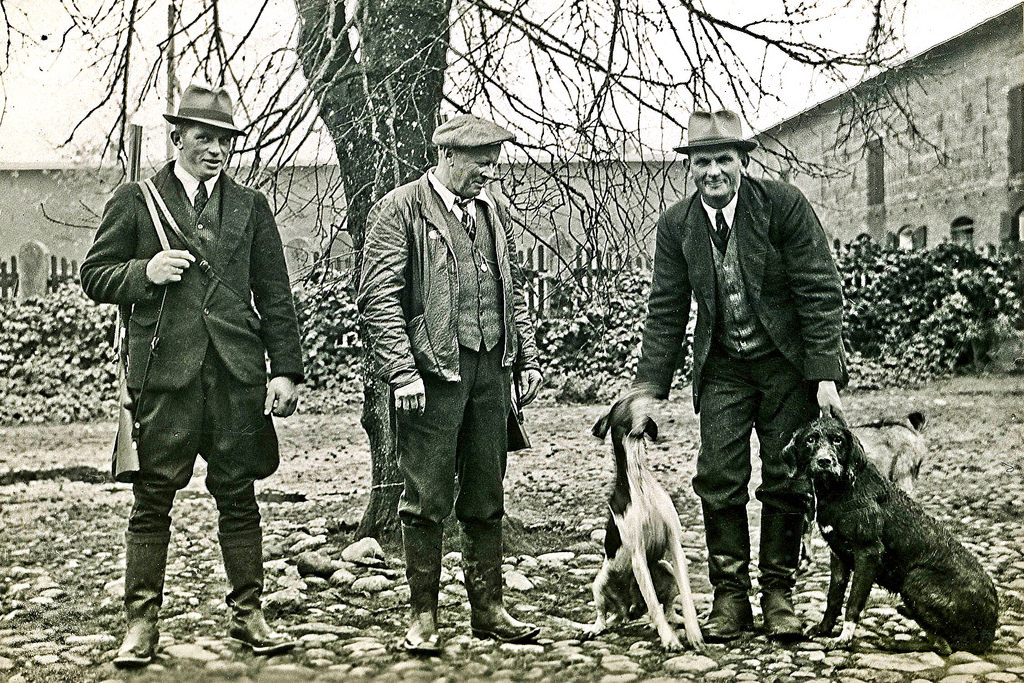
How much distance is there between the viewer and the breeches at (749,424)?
416 cm

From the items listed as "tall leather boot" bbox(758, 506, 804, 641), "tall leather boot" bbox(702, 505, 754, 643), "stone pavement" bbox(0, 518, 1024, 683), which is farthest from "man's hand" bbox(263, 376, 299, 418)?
"tall leather boot" bbox(758, 506, 804, 641)

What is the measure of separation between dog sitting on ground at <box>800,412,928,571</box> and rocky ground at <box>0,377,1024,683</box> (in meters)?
0.08

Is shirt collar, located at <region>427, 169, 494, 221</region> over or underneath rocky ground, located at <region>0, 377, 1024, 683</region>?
over

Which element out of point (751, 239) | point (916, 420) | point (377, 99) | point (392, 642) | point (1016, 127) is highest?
point (377, 99)

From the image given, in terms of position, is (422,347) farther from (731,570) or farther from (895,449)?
(895,449)

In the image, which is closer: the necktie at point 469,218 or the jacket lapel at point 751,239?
the necktie at point 469,218

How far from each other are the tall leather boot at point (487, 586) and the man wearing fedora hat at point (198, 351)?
83 cm

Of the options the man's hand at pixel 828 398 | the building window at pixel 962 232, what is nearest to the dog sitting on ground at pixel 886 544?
the man's hand at pixel 828 398

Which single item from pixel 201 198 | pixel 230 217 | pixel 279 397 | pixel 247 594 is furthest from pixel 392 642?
pixel 201 198

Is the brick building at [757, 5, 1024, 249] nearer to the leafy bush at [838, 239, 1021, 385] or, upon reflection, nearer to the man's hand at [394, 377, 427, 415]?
the leafy bush at [838, 239, 1021, 385]

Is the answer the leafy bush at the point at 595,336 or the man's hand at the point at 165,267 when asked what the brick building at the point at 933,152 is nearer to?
the leafy bush at the point at 595,336

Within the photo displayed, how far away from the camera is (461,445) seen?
13.1 feet

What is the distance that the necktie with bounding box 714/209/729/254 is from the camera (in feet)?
13.7

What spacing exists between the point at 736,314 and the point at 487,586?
159 cm
